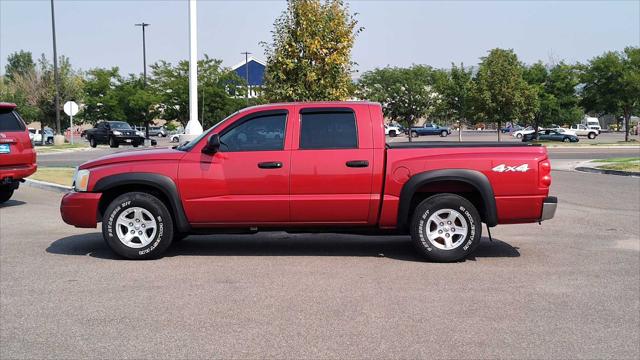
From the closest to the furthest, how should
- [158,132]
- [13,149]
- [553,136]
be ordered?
[13,149]
[553,136]
[158,132]

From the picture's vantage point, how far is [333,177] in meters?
7.71

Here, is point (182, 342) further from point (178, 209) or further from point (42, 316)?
point (178, 209)

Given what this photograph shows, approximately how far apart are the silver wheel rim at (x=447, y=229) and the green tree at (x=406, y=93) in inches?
1843

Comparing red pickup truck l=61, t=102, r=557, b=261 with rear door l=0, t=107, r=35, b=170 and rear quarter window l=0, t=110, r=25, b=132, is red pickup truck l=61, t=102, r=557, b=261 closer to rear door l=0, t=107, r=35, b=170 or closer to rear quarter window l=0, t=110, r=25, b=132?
rear door l=0, t=107, r=35, b=170

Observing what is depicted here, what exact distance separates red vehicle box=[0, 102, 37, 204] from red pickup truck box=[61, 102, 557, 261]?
5.33 metres

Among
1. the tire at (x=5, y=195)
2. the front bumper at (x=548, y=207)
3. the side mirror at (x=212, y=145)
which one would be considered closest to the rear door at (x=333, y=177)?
the side mirror at (x=212, y=145)

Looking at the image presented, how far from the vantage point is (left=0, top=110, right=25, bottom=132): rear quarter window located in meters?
12.8

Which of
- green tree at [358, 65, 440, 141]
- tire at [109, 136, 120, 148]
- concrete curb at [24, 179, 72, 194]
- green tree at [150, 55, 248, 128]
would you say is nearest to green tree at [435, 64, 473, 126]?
green tree at [358, 65, 440, 141]

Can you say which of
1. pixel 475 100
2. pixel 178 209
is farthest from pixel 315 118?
pixel 475 100

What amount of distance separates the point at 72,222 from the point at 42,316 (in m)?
2.50

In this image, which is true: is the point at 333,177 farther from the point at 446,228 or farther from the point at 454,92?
the point at 454,92

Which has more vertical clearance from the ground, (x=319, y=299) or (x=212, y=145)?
(x=212, y=145)

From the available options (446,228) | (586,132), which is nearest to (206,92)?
(446,228)

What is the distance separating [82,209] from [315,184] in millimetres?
2836
